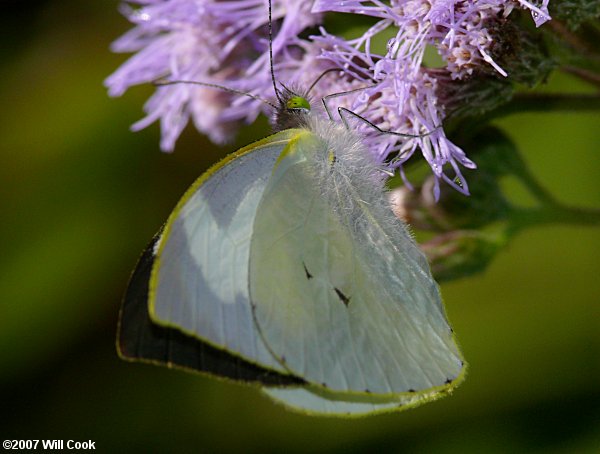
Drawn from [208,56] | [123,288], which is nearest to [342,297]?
[208,56]

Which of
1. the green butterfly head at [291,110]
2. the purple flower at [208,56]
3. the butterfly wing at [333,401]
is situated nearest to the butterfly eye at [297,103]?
the green butterfly head at [291,110]

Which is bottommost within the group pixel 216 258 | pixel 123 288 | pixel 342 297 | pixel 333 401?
pixel 123 288

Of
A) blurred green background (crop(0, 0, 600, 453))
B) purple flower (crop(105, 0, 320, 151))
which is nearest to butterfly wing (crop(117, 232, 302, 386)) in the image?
purple flower (crop(105, 0, 320, 151))

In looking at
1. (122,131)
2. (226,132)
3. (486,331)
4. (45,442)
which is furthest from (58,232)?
(486,331)

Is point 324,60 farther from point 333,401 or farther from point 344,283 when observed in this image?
point 333,401

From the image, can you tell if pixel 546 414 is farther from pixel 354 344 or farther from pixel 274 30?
pixel 274 30

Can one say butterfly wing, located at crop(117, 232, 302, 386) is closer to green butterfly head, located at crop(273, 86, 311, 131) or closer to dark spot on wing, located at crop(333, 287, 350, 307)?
dark spot on wing, located at crop(333, 287, 350, 307)

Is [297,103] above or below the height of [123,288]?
above
